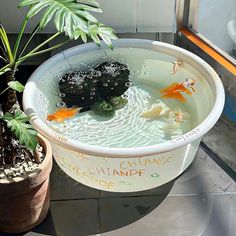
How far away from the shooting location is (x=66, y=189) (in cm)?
169

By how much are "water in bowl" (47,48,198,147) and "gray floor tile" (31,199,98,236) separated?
0.27 m

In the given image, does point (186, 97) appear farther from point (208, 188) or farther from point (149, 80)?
point (208, 188)

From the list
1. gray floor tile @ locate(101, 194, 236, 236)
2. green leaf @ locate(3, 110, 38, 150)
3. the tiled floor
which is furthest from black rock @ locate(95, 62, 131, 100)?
green leaf @ locate(3, 110, 38, 150)

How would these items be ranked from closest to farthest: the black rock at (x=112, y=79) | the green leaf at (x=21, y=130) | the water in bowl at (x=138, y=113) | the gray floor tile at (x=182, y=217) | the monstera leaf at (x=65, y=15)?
the monstera leaf at (x=65, y=15) → the green leaf at (x=21, y=130) → the gray floor tile at (x=182, y=217) → the water in bowl at (x=138, y=113) → the black rock at (x=112, y=79)

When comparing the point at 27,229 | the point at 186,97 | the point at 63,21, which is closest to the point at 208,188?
the point at 186,97

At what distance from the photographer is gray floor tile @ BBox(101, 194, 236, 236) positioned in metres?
1.51

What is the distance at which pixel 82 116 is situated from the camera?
1.88 m

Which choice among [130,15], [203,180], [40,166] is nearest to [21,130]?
[40,166]

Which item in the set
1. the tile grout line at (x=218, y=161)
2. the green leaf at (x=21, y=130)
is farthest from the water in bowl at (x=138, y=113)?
the green leaf at (x=21, y=130)

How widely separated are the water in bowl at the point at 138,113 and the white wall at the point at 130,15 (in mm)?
175

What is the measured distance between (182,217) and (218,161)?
1.17 feet

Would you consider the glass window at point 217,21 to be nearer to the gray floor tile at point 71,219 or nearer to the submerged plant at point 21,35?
the submerged plant at point 21,35

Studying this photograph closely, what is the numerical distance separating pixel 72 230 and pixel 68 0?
816mm

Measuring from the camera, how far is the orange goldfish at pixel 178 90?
1836 mm
